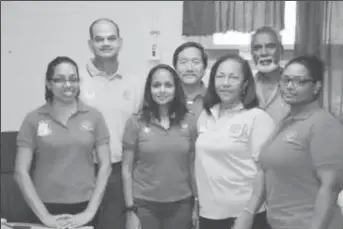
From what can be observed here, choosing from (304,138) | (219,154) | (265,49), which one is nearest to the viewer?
(304,138)

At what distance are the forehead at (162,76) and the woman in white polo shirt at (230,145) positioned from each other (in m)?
0.21

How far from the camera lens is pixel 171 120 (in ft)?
6.18

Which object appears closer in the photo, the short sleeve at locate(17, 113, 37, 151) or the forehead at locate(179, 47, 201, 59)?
the short sleeve at locate(17, 113, 37, 151)

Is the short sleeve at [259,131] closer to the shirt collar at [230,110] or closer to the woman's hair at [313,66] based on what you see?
the shirt collar at [230,110]

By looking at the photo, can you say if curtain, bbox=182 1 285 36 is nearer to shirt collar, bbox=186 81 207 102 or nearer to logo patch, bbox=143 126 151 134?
shirt collar, bbox=186 81 207 102

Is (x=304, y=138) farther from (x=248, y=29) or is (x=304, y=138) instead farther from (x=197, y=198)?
(x=248, y=29)

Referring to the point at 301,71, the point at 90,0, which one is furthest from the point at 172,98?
the point at 90,0

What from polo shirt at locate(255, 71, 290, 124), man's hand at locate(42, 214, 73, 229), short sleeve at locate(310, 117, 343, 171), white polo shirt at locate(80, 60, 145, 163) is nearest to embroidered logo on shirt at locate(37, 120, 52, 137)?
white polo shirt at locate(80, 60, 145, 163)

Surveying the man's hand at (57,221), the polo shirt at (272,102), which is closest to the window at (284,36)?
the polo shirt at (272,102)

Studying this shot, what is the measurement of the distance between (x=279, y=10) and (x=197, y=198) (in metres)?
1.39

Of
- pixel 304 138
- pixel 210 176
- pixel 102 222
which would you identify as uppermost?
pixel 304 138

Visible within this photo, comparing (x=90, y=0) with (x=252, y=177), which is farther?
(x=90, y=0)

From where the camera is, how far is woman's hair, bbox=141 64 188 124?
1881mm

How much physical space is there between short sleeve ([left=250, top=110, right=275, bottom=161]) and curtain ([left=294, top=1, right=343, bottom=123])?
0.86 feet
